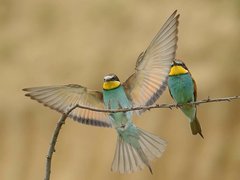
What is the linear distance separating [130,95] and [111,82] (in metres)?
0.05

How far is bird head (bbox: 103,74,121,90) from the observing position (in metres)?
1.28

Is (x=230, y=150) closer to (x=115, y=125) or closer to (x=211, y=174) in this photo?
(x=211, y=174)

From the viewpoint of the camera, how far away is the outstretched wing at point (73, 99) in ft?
3.88

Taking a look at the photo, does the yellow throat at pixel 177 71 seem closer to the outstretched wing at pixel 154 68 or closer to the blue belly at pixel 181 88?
the blue belly at pixel 181 88

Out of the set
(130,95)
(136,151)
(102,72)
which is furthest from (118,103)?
(102,72)

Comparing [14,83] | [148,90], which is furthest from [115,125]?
[14,83]

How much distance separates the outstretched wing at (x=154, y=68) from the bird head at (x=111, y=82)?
2 centimetres

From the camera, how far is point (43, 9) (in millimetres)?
3135

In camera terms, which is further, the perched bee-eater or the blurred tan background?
the blurred tan background

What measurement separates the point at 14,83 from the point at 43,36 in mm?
215

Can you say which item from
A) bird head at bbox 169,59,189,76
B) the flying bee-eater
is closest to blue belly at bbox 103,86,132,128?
the flying bee-eater

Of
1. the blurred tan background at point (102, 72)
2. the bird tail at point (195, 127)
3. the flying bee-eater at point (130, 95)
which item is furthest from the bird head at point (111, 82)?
the blurred tan background at point (102, 72)

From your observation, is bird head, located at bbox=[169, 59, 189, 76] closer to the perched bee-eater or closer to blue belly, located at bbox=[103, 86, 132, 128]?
the perched bee-eater

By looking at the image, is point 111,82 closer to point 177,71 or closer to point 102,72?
point 177,71
